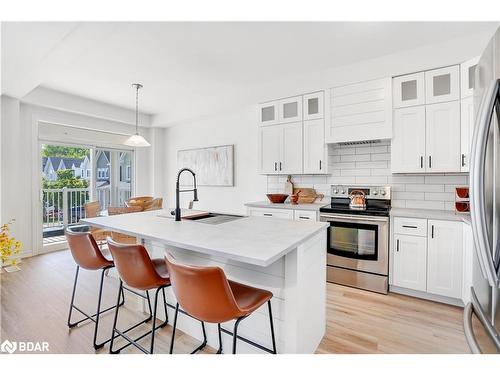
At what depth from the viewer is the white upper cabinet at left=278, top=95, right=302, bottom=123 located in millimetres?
3543

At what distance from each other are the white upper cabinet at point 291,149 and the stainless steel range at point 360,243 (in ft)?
2.56

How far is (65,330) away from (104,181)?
364 cm

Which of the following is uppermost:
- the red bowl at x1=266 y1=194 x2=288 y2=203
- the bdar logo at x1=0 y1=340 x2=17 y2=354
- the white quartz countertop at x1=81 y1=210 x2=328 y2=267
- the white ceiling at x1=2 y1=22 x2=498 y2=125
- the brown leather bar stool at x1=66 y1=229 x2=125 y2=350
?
the white ceiling at x1=2 y1=22 x2=498 y2=125

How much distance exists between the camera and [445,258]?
2.48 metres

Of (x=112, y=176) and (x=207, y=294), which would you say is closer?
(x=207, y=294)

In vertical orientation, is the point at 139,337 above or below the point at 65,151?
below

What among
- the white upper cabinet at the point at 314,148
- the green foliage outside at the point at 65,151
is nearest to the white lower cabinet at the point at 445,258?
Answer: the white upper cabinet at the point at 314,148

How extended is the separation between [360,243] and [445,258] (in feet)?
2.51

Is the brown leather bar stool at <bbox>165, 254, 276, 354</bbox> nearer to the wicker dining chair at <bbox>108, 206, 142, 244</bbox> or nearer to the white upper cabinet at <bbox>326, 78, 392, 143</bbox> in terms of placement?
the white upper cabinet at <bbox>326, 78, 392, 143</bbox>

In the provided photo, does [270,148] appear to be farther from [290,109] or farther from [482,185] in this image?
[482,185]

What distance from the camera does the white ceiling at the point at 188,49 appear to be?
236 centimetres

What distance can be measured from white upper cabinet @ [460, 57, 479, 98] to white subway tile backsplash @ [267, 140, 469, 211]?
2.81 ft

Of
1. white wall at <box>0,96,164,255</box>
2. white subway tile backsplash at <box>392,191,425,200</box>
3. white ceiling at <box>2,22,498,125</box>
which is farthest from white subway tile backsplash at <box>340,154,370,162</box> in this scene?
white wall at <box>0,96,164,255</box>

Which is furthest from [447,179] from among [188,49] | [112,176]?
Result: [112,176]
